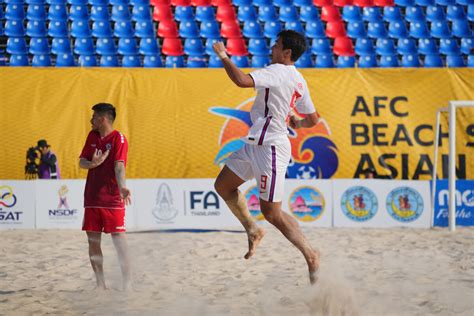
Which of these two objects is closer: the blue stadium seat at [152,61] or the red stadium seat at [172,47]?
the blue stadium seat at [152,61]

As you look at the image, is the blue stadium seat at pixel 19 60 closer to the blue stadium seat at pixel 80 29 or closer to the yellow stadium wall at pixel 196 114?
the blue stadium seat at pixel 80 29

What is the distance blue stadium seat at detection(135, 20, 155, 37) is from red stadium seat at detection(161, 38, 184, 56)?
1.18 feet

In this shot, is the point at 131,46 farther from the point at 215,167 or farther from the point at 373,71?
the point at 373,71

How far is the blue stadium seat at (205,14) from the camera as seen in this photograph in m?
14.6

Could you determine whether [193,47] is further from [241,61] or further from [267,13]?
[267,13]

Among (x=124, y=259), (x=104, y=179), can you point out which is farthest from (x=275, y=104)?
(x=124, y=259)

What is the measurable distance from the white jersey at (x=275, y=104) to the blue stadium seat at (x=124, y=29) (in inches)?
367

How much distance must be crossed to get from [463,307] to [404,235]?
470 centimetres

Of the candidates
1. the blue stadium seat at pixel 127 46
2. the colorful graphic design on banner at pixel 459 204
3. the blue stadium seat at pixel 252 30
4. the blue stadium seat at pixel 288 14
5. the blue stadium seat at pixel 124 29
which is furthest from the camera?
the blue stadium seat at pixel 288 14

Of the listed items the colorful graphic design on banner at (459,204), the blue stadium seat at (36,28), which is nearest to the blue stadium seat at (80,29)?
the blue stadium seat at (36,28)

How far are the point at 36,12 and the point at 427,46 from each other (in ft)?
26.5

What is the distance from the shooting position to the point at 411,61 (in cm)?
1423

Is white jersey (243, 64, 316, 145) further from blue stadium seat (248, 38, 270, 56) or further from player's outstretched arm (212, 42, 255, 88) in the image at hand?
blue stadium seat (248, 38, 270, 56)

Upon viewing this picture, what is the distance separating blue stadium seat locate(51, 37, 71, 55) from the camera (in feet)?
43.9
